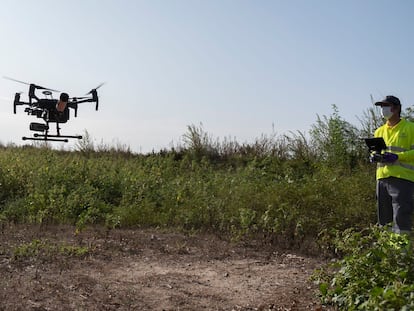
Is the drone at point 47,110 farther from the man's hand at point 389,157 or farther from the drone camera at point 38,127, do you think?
the man's hand at point 389,157

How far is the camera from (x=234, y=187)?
9484 mm

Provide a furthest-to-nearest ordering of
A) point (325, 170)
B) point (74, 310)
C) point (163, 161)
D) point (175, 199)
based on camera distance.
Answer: point (163, 161) → point (175, 199) → point (325, 170) → point (74, 310)

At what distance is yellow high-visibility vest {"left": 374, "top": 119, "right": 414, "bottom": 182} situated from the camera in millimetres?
5566

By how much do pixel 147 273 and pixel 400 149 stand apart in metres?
3.17

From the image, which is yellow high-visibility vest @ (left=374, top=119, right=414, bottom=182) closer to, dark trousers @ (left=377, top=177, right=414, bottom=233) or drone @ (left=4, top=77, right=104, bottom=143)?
dark trousers @ (left=377, top=177, right=414, bottom=233)

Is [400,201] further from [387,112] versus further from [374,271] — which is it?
[374,271]

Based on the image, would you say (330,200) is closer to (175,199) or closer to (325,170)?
(325,170)

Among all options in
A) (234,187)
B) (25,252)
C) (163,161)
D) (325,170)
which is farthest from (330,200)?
(163,161)

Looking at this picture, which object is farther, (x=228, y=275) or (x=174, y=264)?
(x=174, y=264)

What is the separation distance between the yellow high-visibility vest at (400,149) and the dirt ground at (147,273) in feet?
4.86

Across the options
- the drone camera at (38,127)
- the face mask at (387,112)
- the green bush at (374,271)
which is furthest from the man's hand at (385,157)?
the drone camera at (38,127)

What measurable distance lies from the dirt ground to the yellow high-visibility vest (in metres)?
1.48

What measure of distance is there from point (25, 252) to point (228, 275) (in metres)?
2.50

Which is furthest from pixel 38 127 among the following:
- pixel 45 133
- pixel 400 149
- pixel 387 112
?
pixel 400 149
